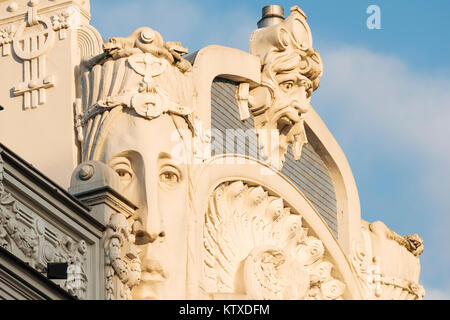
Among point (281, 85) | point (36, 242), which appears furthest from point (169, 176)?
point (281, 85)

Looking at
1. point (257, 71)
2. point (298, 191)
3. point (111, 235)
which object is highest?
point (257, 71)

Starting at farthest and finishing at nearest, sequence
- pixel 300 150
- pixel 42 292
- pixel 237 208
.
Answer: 1. pixel 300 150
2. pixel 237 208
3. pixel 42 292

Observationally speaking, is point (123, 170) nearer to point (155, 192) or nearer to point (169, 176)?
point (155, 192)

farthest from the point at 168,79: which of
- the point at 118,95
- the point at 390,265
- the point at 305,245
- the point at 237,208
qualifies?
the point at 390,265

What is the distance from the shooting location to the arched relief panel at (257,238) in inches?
724

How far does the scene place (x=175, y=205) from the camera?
17750 mm

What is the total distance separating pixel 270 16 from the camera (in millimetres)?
20922

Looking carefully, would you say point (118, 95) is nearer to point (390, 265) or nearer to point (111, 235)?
point (111, 235)

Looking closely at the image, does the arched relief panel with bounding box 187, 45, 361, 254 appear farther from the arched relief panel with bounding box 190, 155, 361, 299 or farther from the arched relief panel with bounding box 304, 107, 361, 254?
the arched relief panel with bounding box 190, 155, 361, 299

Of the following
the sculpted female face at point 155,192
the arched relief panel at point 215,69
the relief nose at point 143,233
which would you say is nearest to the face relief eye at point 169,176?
the sculpted female face at point 155,192

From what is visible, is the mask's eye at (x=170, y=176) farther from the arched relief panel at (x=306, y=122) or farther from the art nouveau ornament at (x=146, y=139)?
the arched relief panel at (x=306, y=122)

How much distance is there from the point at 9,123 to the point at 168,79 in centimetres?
196

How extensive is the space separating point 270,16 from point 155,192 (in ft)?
13.9
